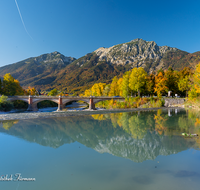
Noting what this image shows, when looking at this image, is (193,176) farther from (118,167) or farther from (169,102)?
(169,102)

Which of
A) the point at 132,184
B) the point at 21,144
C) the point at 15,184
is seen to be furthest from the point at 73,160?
the point at 21,144

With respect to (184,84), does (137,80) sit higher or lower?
higher

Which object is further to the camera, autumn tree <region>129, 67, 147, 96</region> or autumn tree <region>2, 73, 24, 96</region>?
autumn tree <region>2, 73, 24, 96</region>

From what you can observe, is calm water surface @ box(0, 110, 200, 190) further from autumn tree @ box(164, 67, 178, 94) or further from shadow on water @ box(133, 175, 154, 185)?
autumn tree @ box(164, 67, 178, 94)

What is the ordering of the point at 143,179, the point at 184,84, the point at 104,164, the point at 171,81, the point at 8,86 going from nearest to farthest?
the point at 143,179 < the point at 104,164 < the point at 184,84 < the point at 171,81 < the point at 8,86

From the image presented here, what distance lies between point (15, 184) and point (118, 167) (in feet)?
14.3

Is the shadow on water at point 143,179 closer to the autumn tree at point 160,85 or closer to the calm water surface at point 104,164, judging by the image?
the calm water surface at point 104,164

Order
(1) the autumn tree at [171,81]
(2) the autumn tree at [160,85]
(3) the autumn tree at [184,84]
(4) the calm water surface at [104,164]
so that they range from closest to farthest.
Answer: (4) the calm water surface at [104,164] < (3) the autumn tree at [184,84] < (2) the autumn tree at [160,85] < (1) the autumn tree at [171,81]

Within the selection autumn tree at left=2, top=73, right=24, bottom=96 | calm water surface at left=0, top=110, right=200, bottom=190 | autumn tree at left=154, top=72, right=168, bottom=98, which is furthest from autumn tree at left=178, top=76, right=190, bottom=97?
autumn tree at left=2, top=73, right=24, bottom=96

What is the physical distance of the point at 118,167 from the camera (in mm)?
6445

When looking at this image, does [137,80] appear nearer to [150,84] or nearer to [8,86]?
[150,84]

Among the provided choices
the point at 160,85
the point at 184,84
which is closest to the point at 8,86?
the point at 160,85

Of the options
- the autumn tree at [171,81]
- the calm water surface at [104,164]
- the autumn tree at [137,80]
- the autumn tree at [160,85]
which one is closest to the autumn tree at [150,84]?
the autumn tree at [160,85]

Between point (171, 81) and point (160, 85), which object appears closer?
point (160, 85)
